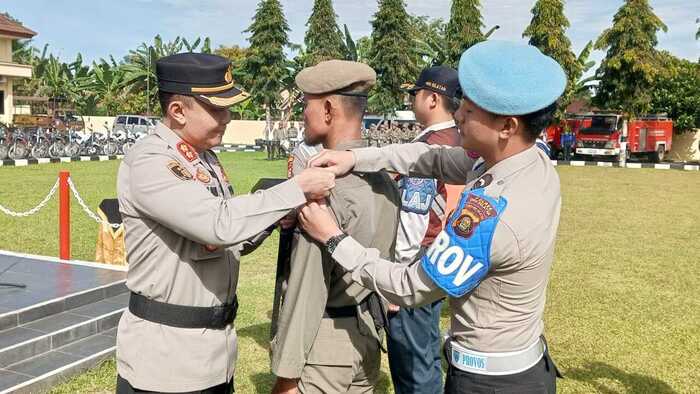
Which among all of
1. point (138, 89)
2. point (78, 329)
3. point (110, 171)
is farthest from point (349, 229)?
point (138, 89)

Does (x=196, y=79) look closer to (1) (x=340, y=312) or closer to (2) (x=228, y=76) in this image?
(2) (x=228, y=76)

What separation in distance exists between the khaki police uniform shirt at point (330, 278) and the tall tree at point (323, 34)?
31325 millimetres

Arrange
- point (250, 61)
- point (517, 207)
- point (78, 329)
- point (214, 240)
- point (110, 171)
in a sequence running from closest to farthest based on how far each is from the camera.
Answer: point (517, 207), point (214, 240), point (78, 329), point (110, 171), point (250, 61)

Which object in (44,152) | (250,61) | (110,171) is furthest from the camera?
(250,61)

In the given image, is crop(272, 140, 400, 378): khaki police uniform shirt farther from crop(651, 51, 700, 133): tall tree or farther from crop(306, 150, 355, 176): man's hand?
crop(651, 51, 700, 133): tall tree

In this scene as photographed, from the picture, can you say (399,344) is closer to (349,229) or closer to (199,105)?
(349,229)

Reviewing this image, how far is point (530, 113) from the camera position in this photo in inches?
70.9

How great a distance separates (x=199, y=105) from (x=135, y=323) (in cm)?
78

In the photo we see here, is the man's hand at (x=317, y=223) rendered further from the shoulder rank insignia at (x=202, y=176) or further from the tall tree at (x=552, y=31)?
the tall tree at (x=552, y=31)

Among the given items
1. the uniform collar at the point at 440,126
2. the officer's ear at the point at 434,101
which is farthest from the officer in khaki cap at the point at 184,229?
the officer's ear at the point at 434,101

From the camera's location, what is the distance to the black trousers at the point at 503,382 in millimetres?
1914

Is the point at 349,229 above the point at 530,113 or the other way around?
the other way around

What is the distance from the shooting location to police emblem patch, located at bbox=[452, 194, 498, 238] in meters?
1.74

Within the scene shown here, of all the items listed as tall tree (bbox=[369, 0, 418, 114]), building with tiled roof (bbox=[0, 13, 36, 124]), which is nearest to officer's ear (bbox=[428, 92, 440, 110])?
tall tree (bbox=[369, 0, 418, 114])
